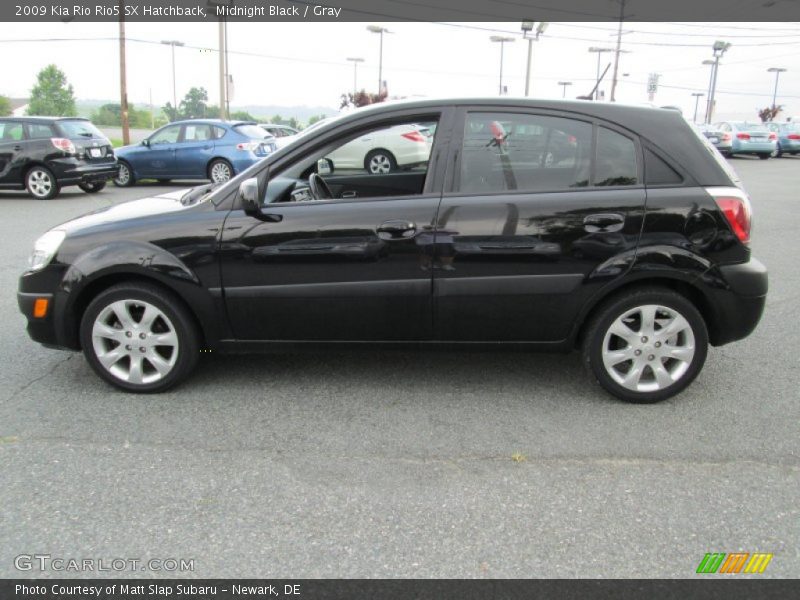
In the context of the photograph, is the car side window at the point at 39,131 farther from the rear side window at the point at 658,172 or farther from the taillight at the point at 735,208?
the taillight at the point at 735,208

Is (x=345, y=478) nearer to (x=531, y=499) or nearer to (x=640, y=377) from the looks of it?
(x=531, y=499)

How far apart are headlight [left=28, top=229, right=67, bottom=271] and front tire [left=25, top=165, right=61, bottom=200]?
401 inches

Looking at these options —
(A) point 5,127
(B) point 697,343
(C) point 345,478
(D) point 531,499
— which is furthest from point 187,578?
(A) point 5,127

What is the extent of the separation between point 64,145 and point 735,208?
Result: 12.6m

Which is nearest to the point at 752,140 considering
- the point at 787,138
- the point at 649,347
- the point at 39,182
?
the point at 787,138

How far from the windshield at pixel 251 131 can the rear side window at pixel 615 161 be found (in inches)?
494

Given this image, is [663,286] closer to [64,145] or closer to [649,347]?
[649,347]

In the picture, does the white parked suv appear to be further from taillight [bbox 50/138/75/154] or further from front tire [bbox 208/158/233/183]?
front tire [bbox 208/158/233/183]

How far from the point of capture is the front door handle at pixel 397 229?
357cm

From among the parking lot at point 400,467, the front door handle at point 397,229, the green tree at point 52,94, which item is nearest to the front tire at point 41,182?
the parking lot at point 400,467

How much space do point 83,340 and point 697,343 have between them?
3.52m

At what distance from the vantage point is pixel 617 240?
3.58 metres

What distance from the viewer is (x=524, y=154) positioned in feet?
12.0

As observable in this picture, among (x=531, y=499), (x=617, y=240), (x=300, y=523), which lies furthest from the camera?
(x=617, y=240)
